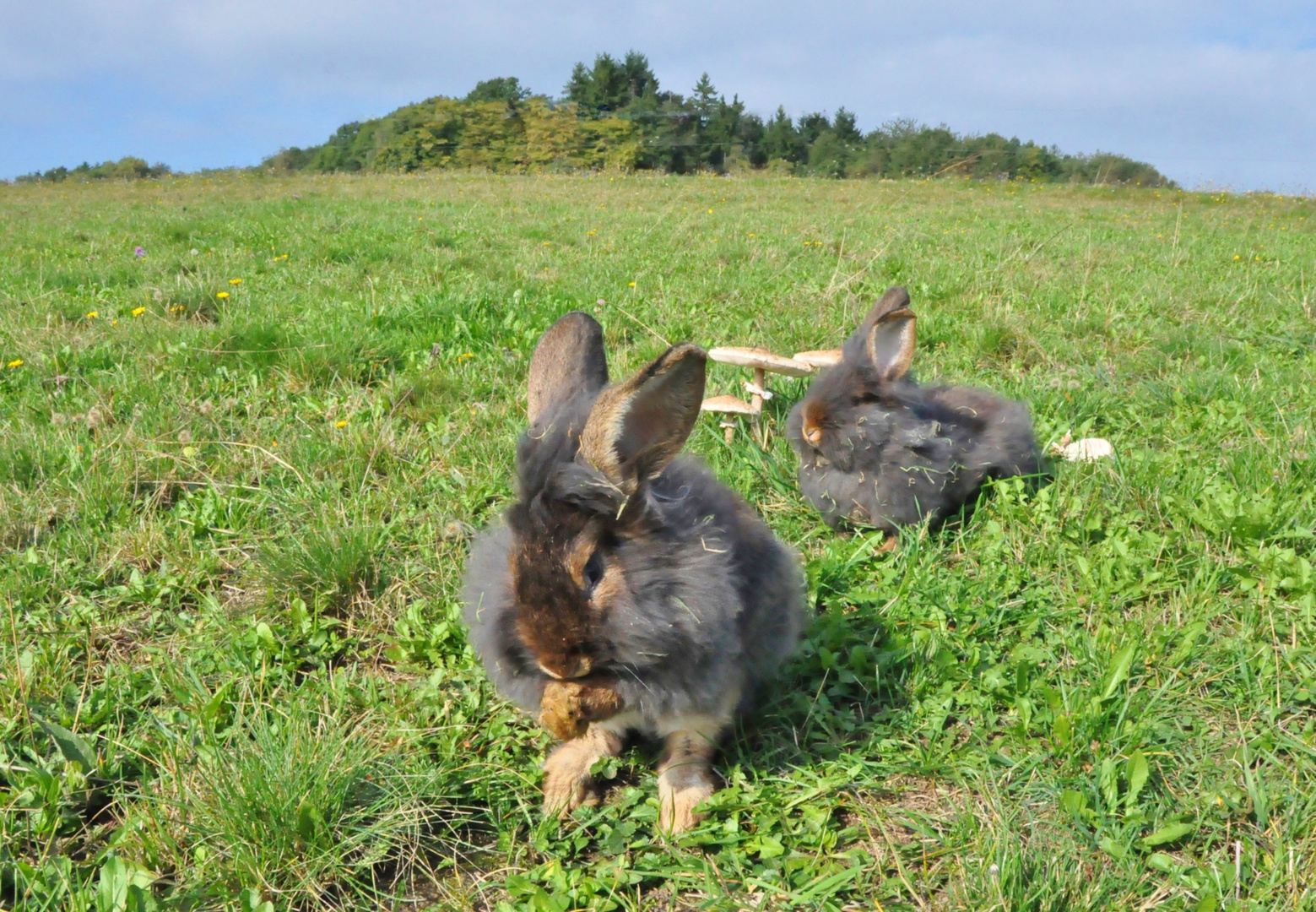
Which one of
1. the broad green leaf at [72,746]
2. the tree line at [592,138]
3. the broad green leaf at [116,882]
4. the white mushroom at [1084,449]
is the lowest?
the broad green leaf at [116,882]

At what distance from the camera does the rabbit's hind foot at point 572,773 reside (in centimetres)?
258

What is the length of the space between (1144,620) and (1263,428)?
199cm

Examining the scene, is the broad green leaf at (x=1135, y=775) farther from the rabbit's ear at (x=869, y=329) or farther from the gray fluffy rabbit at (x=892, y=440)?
the rabbit's ear at (x=869, y=329)

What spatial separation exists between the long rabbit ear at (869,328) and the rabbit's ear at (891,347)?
0.07 feet

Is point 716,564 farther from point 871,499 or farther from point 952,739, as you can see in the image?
point 871,499

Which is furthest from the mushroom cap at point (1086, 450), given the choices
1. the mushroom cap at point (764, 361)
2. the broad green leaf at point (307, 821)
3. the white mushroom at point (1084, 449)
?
the broad green leaf at point (307, 821)

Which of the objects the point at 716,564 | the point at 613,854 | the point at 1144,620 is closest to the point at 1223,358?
the point at 1144,620

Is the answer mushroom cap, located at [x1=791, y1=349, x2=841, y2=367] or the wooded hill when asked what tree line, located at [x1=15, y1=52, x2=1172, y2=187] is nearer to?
the wooded hill

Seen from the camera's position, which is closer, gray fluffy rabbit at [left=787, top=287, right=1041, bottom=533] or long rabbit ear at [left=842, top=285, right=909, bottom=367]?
gray fluffy rabbit at [left=787, top=287, right=1041, bottom=533]

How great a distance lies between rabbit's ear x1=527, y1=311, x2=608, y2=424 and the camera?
283 centimetres

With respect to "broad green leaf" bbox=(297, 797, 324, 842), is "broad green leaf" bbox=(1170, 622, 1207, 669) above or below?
above

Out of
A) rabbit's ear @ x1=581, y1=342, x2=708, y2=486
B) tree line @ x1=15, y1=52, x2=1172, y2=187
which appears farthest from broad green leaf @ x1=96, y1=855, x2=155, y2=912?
tree line @ x1=15, y1=52, x2=1172, y2=187

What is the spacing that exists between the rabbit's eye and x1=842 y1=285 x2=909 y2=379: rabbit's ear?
2230mm

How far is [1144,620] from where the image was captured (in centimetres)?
320
